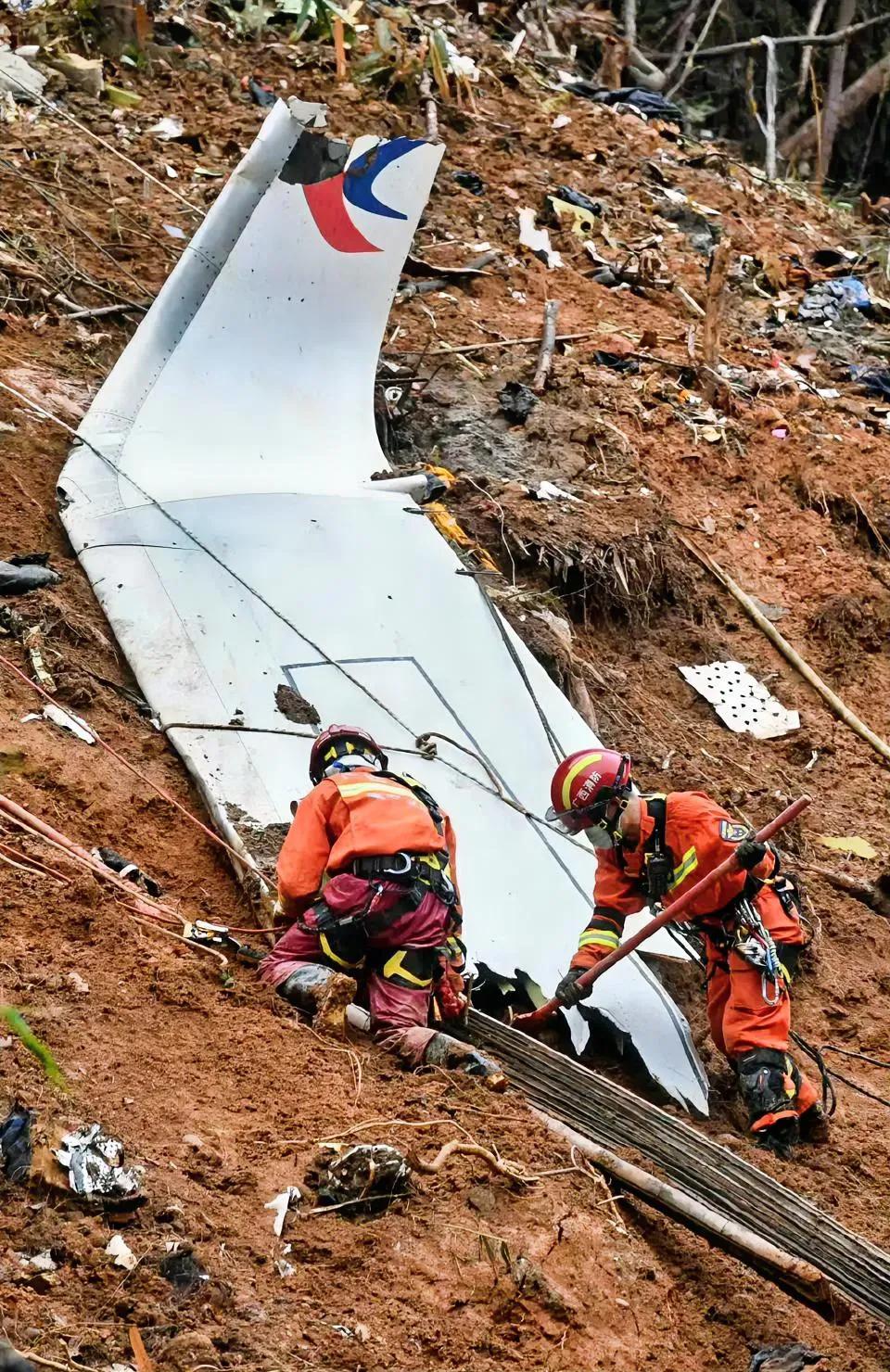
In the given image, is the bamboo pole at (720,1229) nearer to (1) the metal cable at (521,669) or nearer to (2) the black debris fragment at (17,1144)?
(2) the black debris fragment at (17,1144)

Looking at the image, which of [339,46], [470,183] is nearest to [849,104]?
[470,183]

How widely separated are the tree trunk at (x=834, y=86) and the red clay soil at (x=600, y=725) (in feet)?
13.0

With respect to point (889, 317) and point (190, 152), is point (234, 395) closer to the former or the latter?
point (190, 152)

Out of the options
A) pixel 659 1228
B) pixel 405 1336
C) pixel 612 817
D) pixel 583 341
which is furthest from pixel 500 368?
pixel 405 1336

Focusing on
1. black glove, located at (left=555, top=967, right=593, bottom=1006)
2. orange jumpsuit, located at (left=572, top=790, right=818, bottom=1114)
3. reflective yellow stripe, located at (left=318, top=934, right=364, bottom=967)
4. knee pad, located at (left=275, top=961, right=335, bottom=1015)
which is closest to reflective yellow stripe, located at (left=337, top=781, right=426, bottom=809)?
reflective yellow stripe, located at (left=318, top=934, right=364, bottom=967)

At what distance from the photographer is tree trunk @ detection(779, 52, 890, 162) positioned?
1502 centimetres

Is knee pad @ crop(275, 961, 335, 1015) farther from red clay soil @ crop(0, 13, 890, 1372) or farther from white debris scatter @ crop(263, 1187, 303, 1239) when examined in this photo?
white debris scatter @ crop(263, 1187, 303, 1239)

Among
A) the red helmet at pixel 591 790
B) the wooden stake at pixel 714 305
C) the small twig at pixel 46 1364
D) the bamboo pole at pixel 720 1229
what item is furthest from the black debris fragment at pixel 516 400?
the small twig at pixel 46 1364

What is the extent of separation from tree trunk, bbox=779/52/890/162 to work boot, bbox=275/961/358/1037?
1366cm

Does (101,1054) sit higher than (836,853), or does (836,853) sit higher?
(101,1054)

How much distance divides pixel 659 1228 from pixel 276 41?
9.03m

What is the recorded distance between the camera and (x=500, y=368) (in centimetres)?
795

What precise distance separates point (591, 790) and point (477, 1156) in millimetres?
1675

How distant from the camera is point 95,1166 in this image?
2.83 m
